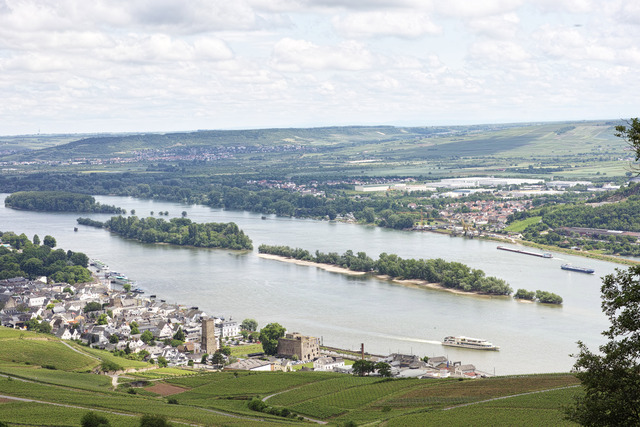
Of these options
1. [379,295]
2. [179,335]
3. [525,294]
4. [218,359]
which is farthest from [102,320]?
[525,294]

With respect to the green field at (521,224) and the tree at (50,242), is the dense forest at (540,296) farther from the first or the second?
the tree at (50,242)

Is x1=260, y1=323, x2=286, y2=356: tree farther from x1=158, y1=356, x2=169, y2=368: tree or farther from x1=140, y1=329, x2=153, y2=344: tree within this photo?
x1=140, y1=329, x2=153, y2=344: tree

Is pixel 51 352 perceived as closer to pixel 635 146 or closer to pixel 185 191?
pixel 635 146

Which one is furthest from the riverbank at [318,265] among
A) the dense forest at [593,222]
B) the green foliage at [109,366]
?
the green foliage at [109,366]

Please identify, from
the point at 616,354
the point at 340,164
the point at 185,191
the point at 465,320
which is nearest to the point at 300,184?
the point at 185,191

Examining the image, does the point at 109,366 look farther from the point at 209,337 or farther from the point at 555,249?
the point at 555,249

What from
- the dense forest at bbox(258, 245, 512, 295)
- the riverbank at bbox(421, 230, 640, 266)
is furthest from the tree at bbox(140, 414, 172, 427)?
the riverbank at bbox(421, 230, 640, 266)
